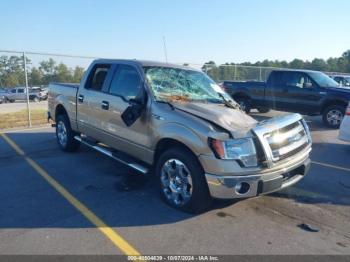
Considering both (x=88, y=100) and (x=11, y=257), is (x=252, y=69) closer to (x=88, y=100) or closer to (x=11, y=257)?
(x=88, y=100)

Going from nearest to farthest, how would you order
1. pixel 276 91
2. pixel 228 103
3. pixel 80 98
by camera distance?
1. pixel 228 103
2. pixel 80 98
3. pixel 276 91

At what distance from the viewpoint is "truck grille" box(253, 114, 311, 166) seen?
14.0ft

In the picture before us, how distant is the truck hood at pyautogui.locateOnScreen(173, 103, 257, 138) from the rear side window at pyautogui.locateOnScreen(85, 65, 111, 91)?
1902mm

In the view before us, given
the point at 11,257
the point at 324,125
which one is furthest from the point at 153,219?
the point at 324,125

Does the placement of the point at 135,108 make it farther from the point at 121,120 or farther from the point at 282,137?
the point at 282,137

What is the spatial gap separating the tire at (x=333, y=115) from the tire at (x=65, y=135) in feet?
27.2

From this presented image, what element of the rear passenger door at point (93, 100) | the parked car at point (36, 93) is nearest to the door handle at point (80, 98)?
the rear passenger door at point (93, 100)

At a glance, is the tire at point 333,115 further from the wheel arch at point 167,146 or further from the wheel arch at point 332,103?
the wheel arch at point 167,146

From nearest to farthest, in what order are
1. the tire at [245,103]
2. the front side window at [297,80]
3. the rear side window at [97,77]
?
the rear side window at [97,77] < the front side window at [297,80] < the tire at [245,103]

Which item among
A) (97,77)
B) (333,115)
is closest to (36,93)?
(333,115)

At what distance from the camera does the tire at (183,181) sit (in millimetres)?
4391

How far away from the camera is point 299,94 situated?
12766mm

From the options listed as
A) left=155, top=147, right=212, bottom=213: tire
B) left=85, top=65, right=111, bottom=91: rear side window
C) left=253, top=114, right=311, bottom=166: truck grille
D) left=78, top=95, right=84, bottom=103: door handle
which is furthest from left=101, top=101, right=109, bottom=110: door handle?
left=253, top=114, right=311, bottom=166: truck grille

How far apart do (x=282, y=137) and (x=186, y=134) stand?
1.18m
